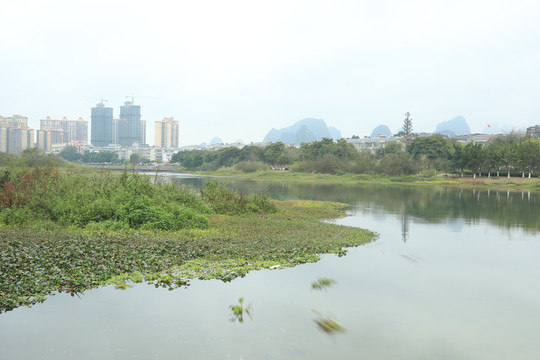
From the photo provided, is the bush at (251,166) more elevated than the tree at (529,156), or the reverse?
the tree at (529,156)

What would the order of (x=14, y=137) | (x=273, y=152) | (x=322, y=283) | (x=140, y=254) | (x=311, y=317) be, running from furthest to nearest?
(x=14, y=137) < (x=273, y=152) < (x=140, y=254) < (x=322, y=283) < (x=311, y=317)

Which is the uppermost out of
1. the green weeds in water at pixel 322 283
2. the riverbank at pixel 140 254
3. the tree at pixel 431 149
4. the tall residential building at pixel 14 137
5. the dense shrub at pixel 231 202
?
the tall residential building at pixel 14 137

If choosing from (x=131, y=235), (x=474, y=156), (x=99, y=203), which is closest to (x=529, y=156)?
(x=474, y=156)

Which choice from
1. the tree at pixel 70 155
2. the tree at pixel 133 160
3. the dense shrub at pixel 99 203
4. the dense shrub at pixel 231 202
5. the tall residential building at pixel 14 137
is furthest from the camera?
the tall residential building at pixel 14 137

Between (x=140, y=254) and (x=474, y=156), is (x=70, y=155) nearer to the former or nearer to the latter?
(x=474, y=156)

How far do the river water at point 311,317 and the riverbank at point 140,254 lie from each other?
1.15 feet

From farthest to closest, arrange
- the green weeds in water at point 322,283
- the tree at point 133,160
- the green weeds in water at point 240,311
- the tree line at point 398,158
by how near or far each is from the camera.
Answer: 1. the tree line at point 398,158
2. the tree at point 133,160
3. the green weeds in water at point 322,283
4. the green weeds in water at point 240,311

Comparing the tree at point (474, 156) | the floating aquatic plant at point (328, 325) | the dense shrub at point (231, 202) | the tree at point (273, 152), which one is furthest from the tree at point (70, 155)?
the floating aquatic plant at point (328, 325)

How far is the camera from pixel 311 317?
282 inches

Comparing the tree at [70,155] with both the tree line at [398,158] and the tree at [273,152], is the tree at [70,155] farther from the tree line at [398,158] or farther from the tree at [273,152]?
the tree at [273,152]

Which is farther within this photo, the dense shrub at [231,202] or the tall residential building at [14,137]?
the tall residential building at [14,137]

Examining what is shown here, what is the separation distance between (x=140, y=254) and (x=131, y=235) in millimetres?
2243

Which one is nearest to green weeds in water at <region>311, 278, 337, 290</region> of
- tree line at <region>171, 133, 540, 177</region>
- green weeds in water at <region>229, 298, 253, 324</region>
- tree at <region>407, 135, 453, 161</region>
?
green weeds in water at <region>229, 298, 253, 324</region>

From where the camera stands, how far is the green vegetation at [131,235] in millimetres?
8367
